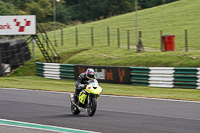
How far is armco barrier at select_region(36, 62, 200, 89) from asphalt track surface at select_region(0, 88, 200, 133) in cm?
474

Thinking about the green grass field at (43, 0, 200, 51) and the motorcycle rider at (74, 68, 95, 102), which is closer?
the motorcycle rider at (74, 68, 95, 102)

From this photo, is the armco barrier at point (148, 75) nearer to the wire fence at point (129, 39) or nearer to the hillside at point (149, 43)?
the hillside at point (149, 43)

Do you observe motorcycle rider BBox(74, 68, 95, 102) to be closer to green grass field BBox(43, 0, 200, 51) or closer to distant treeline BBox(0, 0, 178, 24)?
green grass field BBox(43, 0, 200, 51)

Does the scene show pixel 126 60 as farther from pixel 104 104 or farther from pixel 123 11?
pixel 123 11

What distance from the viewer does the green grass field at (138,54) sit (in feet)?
60.0

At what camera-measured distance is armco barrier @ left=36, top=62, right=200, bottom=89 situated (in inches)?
706

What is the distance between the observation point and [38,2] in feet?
251

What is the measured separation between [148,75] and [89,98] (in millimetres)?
10050

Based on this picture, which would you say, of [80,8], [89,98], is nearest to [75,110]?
[89,98]

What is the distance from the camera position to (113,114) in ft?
33.7

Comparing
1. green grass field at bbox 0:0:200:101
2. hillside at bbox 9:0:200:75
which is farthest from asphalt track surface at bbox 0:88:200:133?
hillside at bbox 9:0:200:75

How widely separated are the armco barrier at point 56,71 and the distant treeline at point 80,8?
45649 millimetres

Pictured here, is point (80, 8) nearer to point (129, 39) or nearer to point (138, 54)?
point (129, 39)

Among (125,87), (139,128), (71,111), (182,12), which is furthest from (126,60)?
(182,12)
